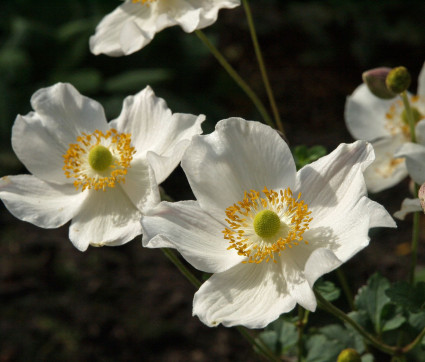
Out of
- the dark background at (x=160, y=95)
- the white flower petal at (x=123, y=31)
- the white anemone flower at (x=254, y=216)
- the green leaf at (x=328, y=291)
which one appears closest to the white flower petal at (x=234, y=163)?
the white anemone flower at (x=254, y=216)

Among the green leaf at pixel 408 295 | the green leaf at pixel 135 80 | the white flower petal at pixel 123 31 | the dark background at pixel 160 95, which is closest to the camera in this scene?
the green leaf at pixel 408 295

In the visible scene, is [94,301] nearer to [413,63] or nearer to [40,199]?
[40,199]

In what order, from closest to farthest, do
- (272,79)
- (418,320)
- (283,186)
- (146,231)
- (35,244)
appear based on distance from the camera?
(146,231), (283,186), (418,320), (35,244), (272,79)

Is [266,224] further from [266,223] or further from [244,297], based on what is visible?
[244,297]

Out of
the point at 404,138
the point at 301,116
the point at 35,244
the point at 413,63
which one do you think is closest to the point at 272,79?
the point at 301,116

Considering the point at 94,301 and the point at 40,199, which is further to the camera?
the point at 94,301

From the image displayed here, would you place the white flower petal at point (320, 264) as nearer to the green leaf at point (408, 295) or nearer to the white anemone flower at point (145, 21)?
the green leaf at point (408, 295)

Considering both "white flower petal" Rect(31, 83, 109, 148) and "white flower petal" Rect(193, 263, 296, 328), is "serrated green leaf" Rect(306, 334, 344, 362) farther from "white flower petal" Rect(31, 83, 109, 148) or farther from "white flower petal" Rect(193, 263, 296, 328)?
"white flower petal" Rect(31, 83, 109, 148)
